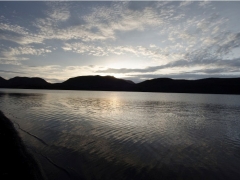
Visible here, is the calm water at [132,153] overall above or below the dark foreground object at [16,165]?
below

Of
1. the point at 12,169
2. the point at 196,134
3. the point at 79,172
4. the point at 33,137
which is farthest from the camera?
the point at 196,134

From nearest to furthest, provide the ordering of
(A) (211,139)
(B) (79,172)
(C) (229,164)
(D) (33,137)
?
(B) (79,172) → (C) (229,164) → (D) (33,137) → (A) (211,139)

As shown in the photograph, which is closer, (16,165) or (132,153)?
(16,165)

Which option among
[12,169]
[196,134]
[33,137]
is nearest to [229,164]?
[196,134]

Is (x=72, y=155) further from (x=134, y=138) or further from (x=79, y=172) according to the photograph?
(x=134, y=138)

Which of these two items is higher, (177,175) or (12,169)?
(12,169)

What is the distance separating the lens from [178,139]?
20.2 metres

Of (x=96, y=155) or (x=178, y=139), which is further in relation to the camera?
(x=178, y=139)

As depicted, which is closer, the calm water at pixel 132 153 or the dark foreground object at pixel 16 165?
the dark foreground object at pixel 16 165

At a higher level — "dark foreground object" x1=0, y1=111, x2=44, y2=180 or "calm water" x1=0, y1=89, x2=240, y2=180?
"dark foreground object" x1=0, y1=111, x2=44, y2=180

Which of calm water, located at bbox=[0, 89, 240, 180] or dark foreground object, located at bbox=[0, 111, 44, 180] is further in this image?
calm water, located at bbox=[0, 89, 240, 180]

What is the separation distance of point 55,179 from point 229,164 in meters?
13.4

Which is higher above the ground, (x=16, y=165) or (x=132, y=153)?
(x=16, y=165)

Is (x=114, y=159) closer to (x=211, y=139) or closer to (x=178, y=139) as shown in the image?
(x=178, y=139)
